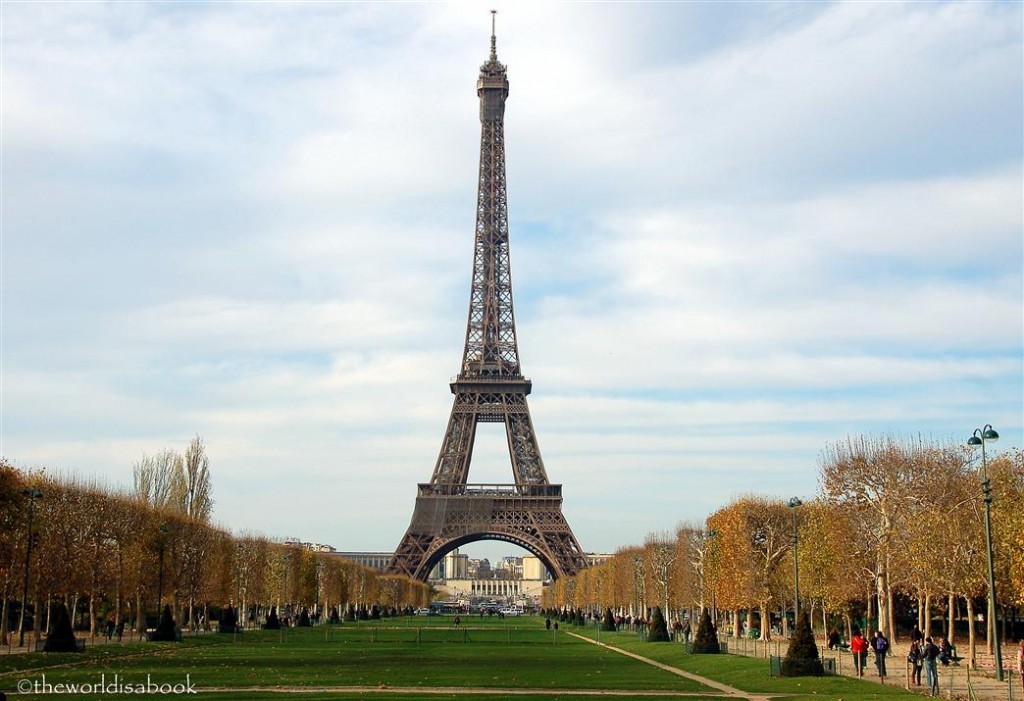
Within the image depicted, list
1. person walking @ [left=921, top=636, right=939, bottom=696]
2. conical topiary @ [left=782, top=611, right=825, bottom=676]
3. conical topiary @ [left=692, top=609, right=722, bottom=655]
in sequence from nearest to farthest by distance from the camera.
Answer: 1. person walking @ [left=921, top=636, right=939, bottom=696]
2. conical topiary @ [left=782, top=611, right=825, bottom=676]
3. conical topiary @ [left=692, top=609, right=722, bottom=655]

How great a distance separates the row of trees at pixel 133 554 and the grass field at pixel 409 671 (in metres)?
7.41

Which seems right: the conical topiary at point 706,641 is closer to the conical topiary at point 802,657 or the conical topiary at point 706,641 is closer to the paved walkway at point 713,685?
the paved walkway at point 713,685

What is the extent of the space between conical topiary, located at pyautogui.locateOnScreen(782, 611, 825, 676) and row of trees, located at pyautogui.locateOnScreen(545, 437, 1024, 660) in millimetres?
7441

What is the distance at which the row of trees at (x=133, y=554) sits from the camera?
200 ft

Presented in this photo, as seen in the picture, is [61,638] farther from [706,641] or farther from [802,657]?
[802,657]

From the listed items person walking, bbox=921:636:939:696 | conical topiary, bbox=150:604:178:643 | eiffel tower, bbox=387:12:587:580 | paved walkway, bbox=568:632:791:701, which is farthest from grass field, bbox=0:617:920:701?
eiffel tower, bbox=387:12:587:580

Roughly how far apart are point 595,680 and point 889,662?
1753cm

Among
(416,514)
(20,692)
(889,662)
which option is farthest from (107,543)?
(416,514)

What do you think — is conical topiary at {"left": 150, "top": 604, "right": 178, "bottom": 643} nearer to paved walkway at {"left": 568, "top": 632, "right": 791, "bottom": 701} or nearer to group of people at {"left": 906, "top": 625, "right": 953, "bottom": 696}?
paved walkway at {"left": 568, "top": 632, "right": 791, "bottom": 701}

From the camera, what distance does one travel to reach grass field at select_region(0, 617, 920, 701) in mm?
34656

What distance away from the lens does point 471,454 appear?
424 feet

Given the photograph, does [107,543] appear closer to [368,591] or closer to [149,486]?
[149,486]

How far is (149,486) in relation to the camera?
105m

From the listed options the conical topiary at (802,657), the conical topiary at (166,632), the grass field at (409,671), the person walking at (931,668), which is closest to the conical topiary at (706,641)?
the grass field at (409,671)
